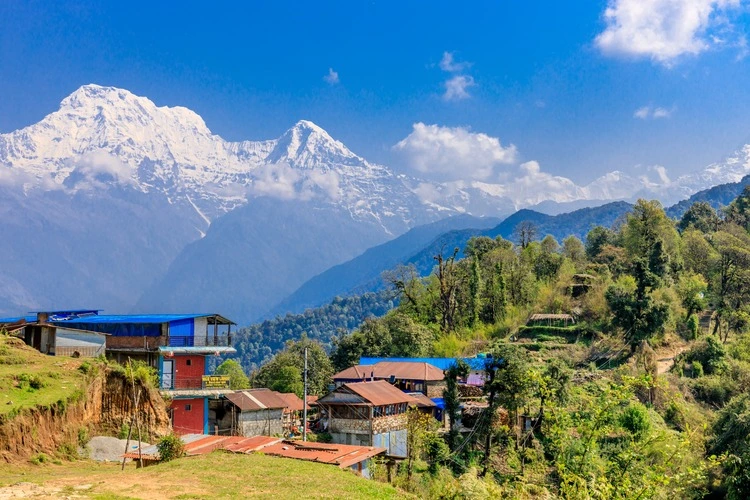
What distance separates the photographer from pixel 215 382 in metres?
36.1

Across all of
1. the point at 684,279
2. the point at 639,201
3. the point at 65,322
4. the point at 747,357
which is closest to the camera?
the point at 65,322

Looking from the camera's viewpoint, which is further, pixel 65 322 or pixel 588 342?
pixel 588 342

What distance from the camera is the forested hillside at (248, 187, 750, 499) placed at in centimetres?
1903

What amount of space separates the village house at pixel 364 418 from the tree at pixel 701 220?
186 ft

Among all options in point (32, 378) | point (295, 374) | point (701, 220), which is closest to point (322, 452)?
point (32, 378)

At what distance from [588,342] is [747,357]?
1133 cm

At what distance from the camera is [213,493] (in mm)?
18500

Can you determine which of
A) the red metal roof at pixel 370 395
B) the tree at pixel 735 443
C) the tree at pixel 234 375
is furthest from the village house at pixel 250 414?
the tree at pixel 234 375

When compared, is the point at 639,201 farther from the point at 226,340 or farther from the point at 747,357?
the point at 226,340

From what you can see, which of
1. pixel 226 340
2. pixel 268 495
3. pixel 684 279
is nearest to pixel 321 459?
pixel 268 495

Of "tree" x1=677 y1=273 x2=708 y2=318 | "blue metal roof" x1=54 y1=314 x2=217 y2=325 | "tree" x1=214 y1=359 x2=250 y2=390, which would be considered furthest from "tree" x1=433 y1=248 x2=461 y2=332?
"blue metal roof" x1=54 y1=314 x2=217 y2=325

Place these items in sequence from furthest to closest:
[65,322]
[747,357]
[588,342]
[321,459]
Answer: [588,342]
[747,357]
[65,322]
[321,459]

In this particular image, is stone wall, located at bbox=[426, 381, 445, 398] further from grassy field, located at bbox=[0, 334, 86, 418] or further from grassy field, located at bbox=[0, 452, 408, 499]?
grassy field, located at bbox=[0, 334, 86, 418]

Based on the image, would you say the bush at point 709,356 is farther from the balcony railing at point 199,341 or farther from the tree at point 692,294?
the balcony railing at point 199,341
